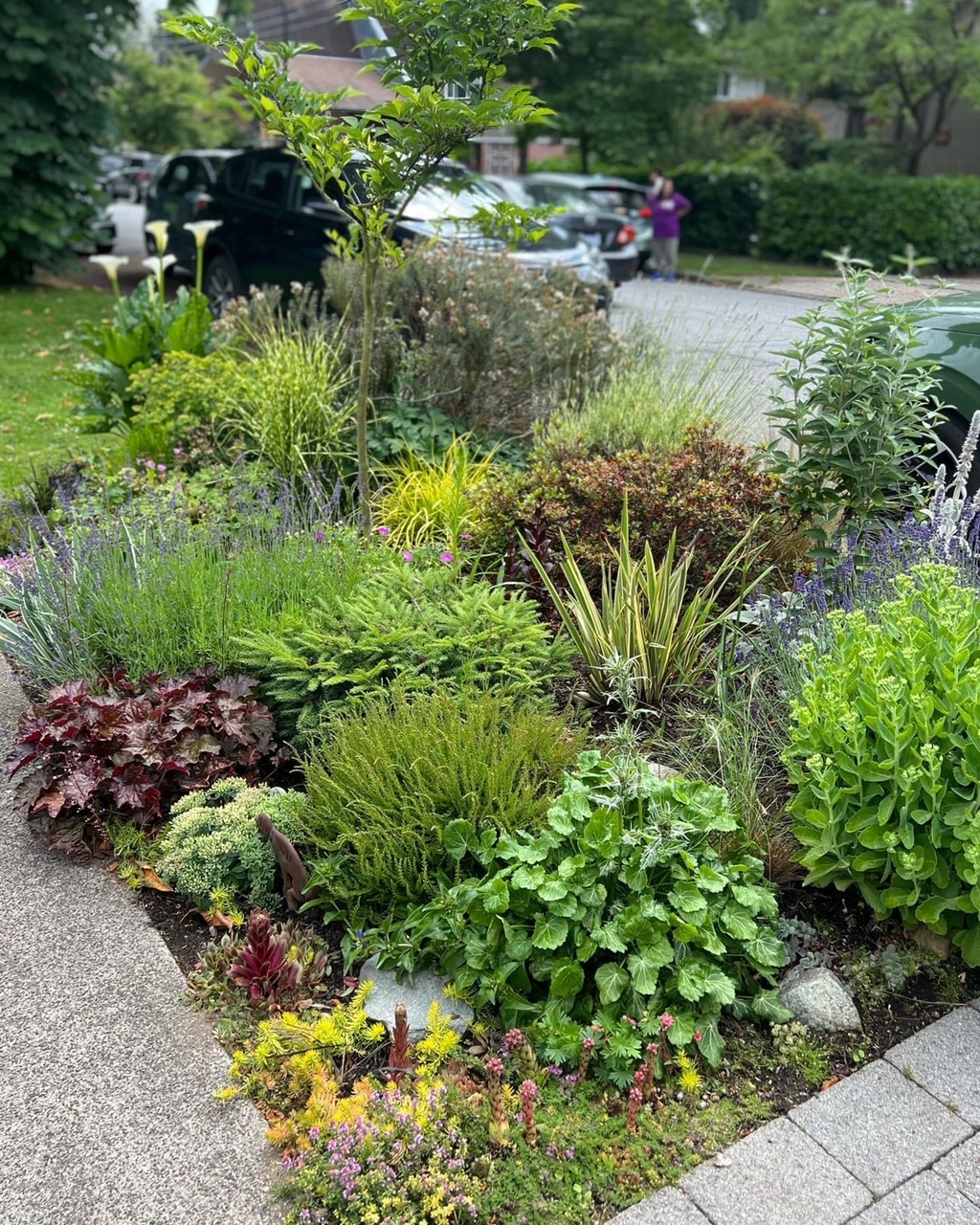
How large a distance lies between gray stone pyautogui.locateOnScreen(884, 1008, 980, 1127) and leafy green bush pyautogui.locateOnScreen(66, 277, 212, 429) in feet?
19.3

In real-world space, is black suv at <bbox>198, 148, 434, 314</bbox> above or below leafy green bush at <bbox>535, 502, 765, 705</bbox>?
above

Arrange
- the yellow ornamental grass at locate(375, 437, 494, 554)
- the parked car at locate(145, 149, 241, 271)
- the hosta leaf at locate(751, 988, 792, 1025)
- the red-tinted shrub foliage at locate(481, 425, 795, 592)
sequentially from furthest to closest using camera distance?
the parked car at locate(145, 149, 241, 271)
the yellow ornamental grass at locate(375, 437, 494, 554)
the red-tinted shrub foliage at locate(481, 425, 795, 592)
the hosta leaf at locate(751, 988, 792, 1025)

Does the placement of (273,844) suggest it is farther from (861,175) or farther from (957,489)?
(861,175)

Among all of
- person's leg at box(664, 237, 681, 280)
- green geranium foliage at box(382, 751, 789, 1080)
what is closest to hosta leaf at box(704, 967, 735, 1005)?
green geranium foliage at box(382, 751, 789, 1080)

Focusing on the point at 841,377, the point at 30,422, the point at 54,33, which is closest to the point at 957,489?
the point at 841,377

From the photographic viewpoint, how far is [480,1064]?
8.14 ft

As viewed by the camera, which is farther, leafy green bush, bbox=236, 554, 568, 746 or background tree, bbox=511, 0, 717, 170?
background tree, bbox=511, 0, 717, 170

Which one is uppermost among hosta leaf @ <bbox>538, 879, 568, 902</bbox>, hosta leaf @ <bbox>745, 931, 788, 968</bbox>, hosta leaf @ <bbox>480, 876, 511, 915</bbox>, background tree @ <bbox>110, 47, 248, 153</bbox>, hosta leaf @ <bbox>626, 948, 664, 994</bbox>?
background tree @ <bbox>110, 47, 248, 153</bbox>

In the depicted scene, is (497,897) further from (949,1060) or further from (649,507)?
(649,507)

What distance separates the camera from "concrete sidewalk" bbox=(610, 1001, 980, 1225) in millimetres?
2133

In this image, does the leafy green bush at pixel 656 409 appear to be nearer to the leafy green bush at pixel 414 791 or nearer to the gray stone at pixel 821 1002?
the leafy green bush at pixel 414 791

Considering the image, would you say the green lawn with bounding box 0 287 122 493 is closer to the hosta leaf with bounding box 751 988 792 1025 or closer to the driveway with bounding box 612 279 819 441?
the driveway with bounding box 612 279 819 441

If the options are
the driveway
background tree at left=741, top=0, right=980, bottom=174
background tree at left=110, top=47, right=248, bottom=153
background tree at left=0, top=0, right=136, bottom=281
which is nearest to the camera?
the driveway

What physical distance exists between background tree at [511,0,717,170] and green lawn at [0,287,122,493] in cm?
1459
